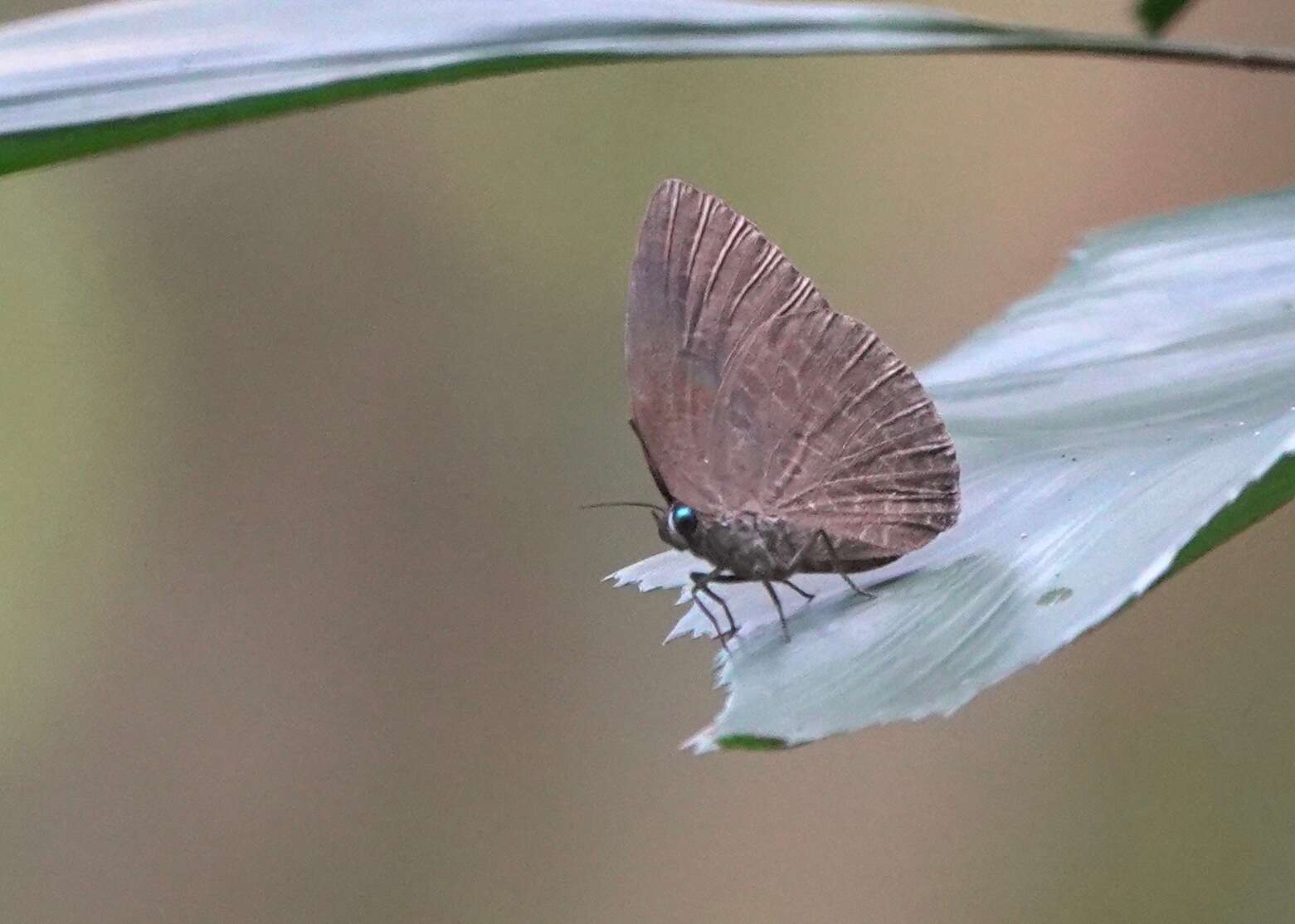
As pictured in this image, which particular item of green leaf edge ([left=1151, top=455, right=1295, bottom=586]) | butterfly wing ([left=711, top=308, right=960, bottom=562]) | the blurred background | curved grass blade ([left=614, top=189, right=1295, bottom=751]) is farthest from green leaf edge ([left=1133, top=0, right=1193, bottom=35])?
the blurred background

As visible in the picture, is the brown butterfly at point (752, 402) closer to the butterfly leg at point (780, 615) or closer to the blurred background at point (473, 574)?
the butterfly leg at point (780, 615)

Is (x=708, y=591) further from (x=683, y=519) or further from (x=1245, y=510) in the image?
(x=1245, y=510)

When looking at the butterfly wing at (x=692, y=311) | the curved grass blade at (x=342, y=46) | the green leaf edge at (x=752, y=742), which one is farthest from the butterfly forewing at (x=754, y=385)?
the green leaf edge at (x=752, y=742)

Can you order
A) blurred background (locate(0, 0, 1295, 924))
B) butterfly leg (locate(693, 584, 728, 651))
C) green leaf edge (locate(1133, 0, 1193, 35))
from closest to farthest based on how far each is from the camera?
butterfly leg (locate(693, 584, 728, 651)) → green leaf edge (locate(1133, 0, 1193, 35)) → blurred background (locate(0, 0, 1295, 924))

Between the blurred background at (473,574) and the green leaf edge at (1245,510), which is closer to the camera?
the green leaf edge at (1245,510)

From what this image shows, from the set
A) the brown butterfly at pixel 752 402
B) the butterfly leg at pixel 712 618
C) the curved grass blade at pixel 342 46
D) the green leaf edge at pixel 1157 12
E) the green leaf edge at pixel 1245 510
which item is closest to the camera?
the green leaf edge at pixel 1245 510

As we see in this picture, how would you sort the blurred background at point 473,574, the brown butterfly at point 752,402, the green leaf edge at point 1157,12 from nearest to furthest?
the brown butterfly at point 752,402, the green leaf edge at point 1157,12, the blurred background at point 473,574

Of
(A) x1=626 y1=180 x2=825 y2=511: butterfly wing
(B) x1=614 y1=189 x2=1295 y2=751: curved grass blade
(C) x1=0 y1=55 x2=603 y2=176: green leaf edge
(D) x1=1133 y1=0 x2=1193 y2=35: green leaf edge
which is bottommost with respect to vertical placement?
(B) x1=614 y1=189 x2=1295 y2=751: curved grass blade

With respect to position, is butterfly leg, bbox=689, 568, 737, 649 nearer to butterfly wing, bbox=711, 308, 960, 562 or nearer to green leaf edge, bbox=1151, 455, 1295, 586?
butterfly wing, bbox=711, 308, 960, 562
